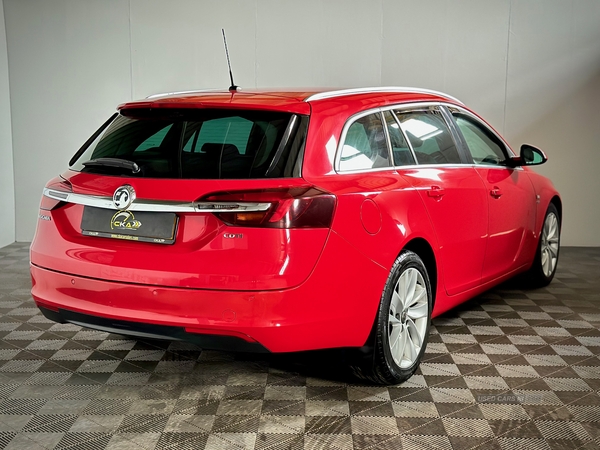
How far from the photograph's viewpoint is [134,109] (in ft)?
11.0

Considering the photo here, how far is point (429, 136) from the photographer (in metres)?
3.95

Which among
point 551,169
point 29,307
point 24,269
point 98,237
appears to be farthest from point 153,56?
point 98,237

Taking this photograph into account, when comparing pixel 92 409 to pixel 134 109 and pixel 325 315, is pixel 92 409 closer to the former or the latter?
pixel 325 315

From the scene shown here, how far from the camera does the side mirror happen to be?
4.81 m

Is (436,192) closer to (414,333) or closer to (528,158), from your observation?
(414,333)

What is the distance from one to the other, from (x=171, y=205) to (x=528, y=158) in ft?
9.64

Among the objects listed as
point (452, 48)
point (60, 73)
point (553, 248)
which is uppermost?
point (452, 48)

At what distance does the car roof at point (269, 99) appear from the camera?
3100 millimetres

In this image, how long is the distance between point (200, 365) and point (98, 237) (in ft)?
3.55

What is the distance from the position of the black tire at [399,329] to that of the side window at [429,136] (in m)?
0.65

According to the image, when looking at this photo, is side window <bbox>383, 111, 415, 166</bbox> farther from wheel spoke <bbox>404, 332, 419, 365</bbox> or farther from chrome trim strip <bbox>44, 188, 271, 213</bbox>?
chrome trim strip <bbox>44, 188, 271, 213</bbox>

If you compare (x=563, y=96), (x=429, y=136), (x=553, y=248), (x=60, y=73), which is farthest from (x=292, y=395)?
(x=60, y=73)

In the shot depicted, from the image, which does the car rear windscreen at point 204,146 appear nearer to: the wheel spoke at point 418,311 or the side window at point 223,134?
the side window at point 223,134

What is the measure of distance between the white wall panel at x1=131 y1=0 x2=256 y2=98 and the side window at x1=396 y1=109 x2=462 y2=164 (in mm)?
4085
